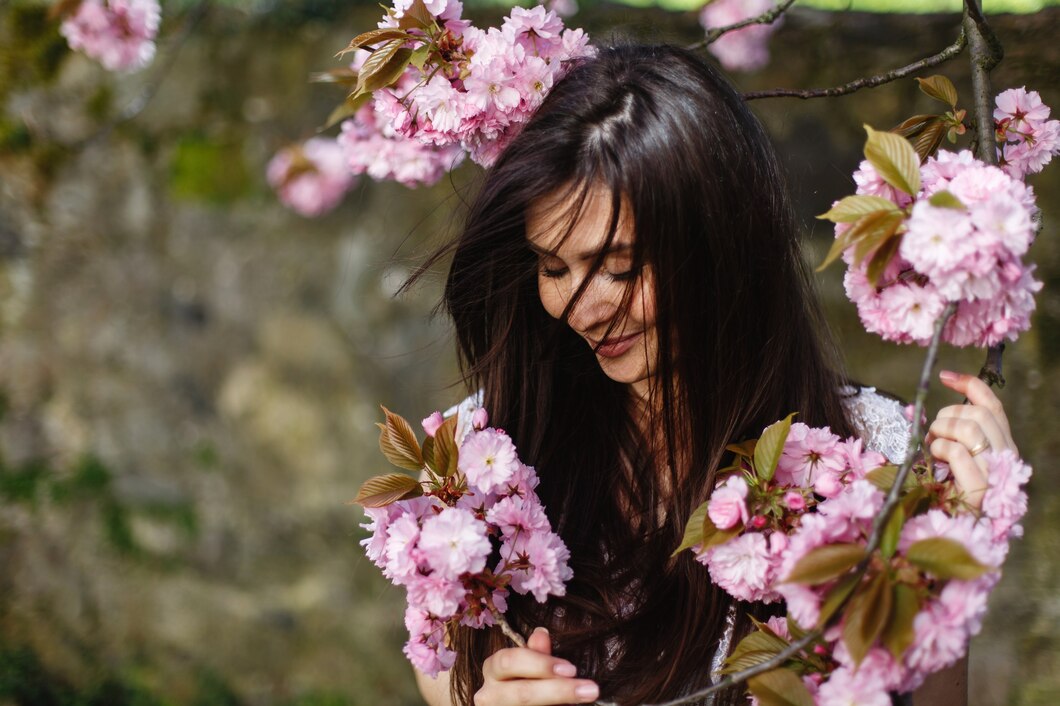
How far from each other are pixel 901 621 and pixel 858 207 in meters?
0.29

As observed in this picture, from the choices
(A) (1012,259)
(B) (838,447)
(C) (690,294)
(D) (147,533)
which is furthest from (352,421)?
(A) (1012,259)

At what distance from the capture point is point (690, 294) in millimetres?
1021

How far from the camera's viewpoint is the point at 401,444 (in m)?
0.87

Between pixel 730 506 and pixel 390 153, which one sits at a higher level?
pixel 390 153

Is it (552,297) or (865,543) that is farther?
(552,297)

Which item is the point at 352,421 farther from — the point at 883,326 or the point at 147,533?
the point at 883,326

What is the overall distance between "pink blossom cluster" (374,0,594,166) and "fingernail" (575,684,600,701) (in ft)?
1.83

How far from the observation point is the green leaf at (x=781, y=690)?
2.33ft

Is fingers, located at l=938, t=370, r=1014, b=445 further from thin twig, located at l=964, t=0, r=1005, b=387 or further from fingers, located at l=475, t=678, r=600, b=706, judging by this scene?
fingers, located at l=475, t=678, r=600, b=706

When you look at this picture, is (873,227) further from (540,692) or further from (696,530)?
(540,692)

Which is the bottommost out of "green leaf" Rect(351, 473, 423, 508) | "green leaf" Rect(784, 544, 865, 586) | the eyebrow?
"green leaf" Rect(351, 473, 423, 508)

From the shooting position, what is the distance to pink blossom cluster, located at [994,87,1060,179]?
0.88m

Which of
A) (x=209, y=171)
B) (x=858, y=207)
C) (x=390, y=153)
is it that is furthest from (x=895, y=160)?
(x=209, y=171)

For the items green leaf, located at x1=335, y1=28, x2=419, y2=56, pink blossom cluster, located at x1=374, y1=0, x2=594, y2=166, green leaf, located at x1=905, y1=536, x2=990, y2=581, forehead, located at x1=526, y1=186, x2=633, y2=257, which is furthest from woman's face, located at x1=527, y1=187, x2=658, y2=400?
green leaf, located at x1=905, y1=536, x2=990, y2=581
